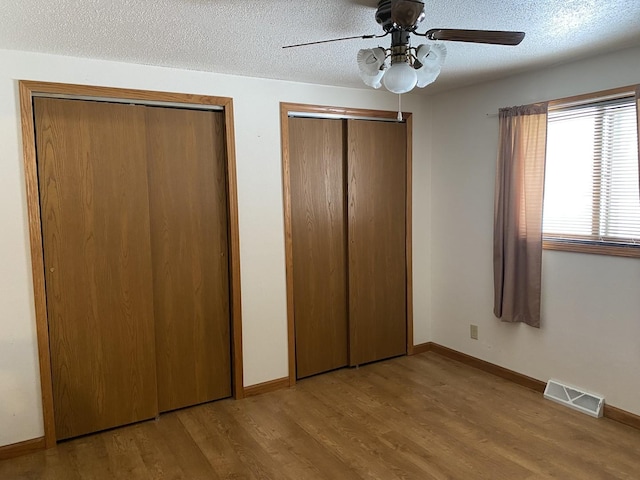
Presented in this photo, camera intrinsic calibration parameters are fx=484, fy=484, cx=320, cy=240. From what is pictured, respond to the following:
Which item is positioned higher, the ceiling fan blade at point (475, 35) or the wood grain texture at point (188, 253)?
the ceiling fan blade at point (475, 35)

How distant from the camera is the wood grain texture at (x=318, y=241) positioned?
3.68 metres

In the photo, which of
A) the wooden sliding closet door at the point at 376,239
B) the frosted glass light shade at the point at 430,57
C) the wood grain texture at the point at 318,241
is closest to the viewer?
the frosted glass light shade at the point at 430,57

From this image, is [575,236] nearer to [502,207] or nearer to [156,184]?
[502,207]

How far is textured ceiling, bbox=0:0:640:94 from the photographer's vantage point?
6.88ft

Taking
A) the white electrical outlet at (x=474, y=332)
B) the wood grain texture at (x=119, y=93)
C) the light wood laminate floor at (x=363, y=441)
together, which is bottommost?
the light wood laminate floor at (x=363, y=441)

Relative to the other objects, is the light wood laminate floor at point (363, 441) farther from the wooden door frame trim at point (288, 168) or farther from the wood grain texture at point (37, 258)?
the wooden door frame trim at point (288, 168)

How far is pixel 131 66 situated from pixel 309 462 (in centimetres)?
256

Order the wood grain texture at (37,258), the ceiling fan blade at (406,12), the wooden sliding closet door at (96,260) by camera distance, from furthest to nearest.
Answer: the wooden sliding closet door at (96,260), the wood grain texture at (37,258), the ceiling fan blade at (406,12)

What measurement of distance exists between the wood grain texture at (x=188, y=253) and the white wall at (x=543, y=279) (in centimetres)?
193

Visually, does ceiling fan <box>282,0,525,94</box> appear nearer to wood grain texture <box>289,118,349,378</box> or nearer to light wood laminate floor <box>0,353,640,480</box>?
wood grain texture <box>289,118,349,378</box>

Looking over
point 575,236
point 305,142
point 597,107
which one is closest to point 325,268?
point 305,142

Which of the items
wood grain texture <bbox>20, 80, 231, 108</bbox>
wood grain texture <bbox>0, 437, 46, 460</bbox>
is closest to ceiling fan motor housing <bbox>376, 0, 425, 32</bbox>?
wood grain texture <bbox>20, 80, 231, 108</bbox>

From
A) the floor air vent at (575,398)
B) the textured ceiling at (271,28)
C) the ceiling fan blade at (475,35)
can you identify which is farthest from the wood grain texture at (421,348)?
the ceiling fan blade at (475,35)

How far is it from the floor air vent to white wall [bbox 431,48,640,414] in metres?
0.06
